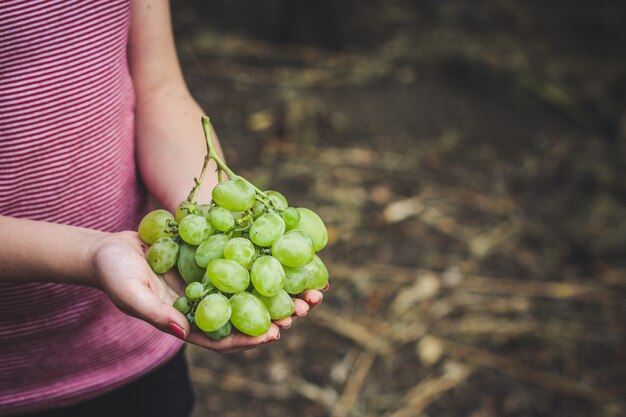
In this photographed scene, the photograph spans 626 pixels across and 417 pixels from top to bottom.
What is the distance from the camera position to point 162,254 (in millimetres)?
1145

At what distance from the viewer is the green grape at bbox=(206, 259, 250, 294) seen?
1096 mm

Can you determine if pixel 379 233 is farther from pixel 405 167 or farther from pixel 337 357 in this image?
pixel 337 357

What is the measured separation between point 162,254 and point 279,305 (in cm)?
24

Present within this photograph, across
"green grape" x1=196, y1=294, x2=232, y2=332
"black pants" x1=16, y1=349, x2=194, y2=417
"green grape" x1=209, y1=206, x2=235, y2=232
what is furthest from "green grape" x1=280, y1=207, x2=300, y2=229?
"black pants" x1=16, y1=349, x2=194, y2=417

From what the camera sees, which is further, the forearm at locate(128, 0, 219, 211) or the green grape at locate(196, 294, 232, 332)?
the forearm at locate(128, 0, 219, 211)

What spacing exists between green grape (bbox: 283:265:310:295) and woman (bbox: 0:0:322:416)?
25mm

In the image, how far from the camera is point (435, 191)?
367 cm

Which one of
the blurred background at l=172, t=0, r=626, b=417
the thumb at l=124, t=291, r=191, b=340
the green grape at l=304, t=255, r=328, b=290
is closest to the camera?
the thumb at l=124, t=291, r=191, b=340

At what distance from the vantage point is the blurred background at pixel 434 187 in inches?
106

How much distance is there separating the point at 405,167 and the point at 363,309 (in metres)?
1.17

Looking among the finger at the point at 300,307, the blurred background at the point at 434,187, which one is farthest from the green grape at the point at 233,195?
the blurred background at the point at 434,187

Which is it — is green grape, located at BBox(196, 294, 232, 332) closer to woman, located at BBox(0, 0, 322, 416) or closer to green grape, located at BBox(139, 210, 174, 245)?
woman, located at BBox(0, 0, 322, 416)

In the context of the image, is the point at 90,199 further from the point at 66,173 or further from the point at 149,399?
the point at 149,399

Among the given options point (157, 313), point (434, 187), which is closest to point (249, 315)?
point (157, 313)
